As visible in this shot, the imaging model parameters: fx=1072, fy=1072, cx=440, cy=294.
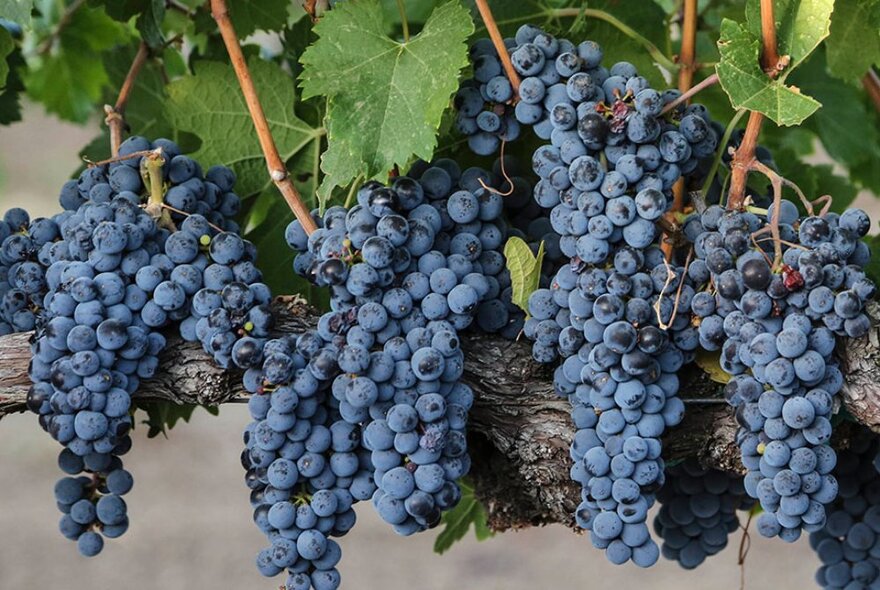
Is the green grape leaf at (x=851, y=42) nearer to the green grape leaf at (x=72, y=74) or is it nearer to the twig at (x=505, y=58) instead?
the twig at (x=505, y=58)

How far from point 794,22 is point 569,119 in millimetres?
196

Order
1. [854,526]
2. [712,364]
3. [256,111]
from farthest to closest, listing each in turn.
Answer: [854,526]
[256,111]
[712,364]

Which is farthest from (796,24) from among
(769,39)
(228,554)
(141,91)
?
(228,554)

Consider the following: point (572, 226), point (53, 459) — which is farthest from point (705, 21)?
point (53, 459)

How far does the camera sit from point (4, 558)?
4.32 meters

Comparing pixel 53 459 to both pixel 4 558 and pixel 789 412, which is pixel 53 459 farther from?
pixel 789 412

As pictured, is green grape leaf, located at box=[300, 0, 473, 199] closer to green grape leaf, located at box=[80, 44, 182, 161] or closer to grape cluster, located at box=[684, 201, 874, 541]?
grape cluster, located at box=[684, 201, 874, 541]

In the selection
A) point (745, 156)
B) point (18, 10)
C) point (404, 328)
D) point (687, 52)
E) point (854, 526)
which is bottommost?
point (854, 526)

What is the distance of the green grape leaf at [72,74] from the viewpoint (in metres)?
1.59

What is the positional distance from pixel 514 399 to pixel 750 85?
33 cm

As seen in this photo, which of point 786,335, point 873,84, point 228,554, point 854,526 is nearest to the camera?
point 786,335

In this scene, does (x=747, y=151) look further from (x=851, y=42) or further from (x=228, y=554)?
(x=228, y=554)

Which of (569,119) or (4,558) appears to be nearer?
(569,119)

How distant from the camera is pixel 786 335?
0.81 m
